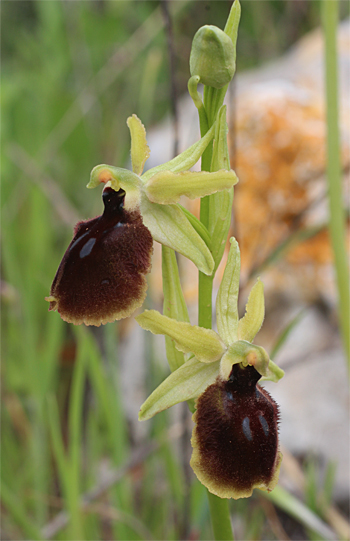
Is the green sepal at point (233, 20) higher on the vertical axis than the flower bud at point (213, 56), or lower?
higher

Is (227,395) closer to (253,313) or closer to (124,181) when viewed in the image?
(253,313)

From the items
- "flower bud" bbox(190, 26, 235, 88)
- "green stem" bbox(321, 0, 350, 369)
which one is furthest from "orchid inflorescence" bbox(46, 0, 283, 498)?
"green stem" bbox(321, 0, 350, 369)

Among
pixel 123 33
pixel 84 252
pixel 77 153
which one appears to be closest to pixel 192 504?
pixel 84 252

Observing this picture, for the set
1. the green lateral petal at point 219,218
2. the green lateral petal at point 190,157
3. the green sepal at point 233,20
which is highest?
the green sepal at point 233,20

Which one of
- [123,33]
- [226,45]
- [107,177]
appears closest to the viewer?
[226,45]

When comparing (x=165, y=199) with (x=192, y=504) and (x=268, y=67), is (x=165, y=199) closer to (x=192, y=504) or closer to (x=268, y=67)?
(x=192, y=504)

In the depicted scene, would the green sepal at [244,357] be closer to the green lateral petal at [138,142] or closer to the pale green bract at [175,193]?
the pale green bract at [175,193]

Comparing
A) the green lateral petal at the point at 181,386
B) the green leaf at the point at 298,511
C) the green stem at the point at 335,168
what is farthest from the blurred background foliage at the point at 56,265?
the green lateral petal at the point at 181,386
